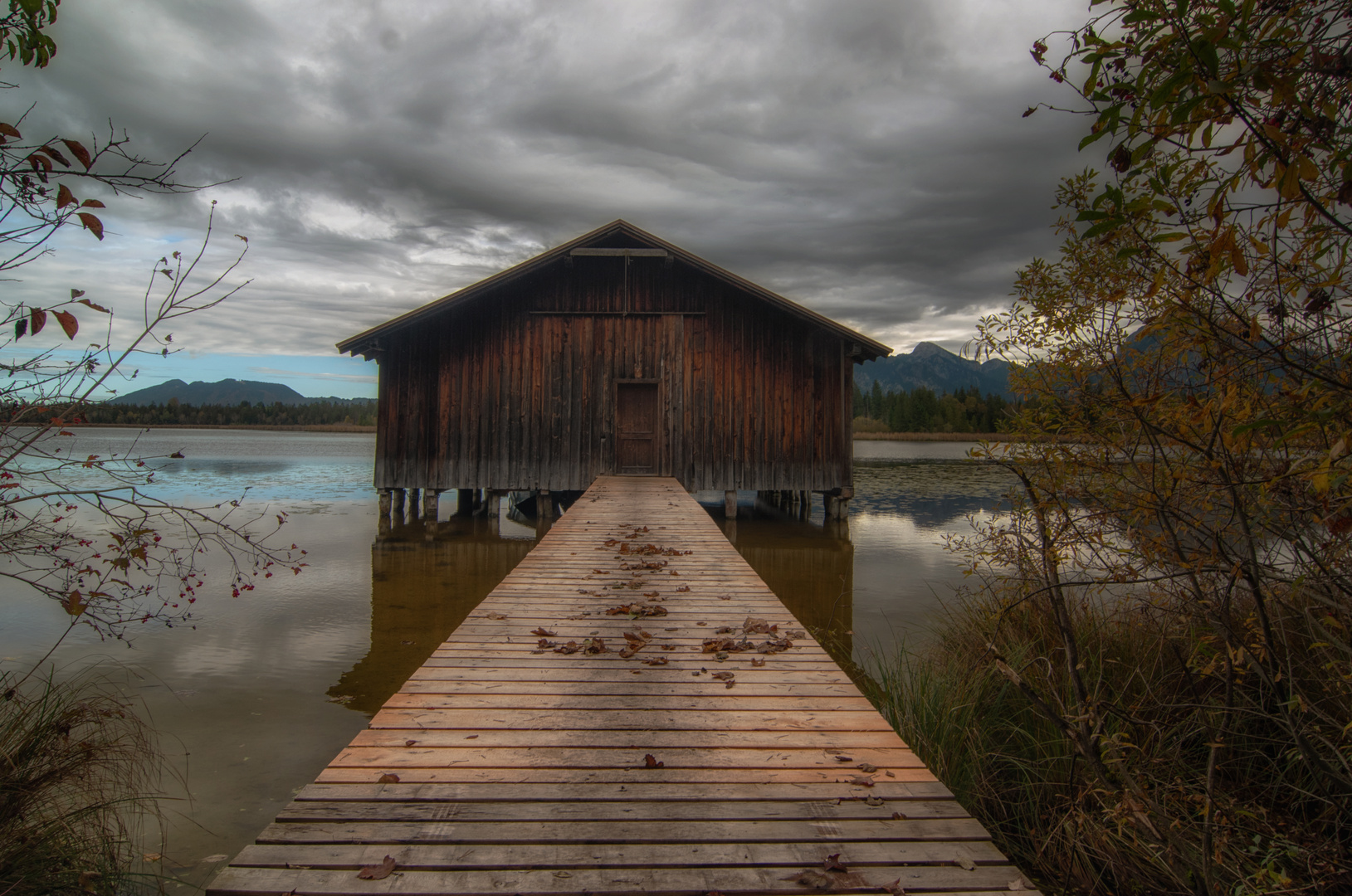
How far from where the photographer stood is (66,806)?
3.42m

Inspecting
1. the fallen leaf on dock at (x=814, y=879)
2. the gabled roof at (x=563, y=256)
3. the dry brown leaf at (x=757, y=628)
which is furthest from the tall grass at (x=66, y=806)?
the gabled roof at (x=563, y=256)

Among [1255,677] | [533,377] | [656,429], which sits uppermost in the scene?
[533,377]

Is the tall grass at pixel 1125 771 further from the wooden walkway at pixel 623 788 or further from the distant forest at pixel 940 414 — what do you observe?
the distant forest at pixel 940 414

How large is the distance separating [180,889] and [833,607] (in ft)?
21.8

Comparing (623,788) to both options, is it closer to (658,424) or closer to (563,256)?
(658,424)

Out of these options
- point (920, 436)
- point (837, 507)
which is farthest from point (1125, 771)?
point (920, 436)

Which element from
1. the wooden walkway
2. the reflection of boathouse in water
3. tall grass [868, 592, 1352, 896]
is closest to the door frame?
the reflection of boathouse in water

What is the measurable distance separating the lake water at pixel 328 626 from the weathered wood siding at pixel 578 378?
1.52 metres

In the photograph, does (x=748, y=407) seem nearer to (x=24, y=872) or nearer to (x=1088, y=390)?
(x=1088, y=390)

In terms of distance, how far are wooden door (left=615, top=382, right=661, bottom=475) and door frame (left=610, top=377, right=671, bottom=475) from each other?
3 cm

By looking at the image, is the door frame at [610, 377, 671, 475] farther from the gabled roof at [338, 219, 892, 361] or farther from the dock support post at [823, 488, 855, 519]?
the dock support post at [823, 488, 855, 519]

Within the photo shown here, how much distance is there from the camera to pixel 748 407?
1366 cm

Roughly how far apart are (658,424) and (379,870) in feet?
38.8

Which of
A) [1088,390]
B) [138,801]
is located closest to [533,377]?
[138,801]
